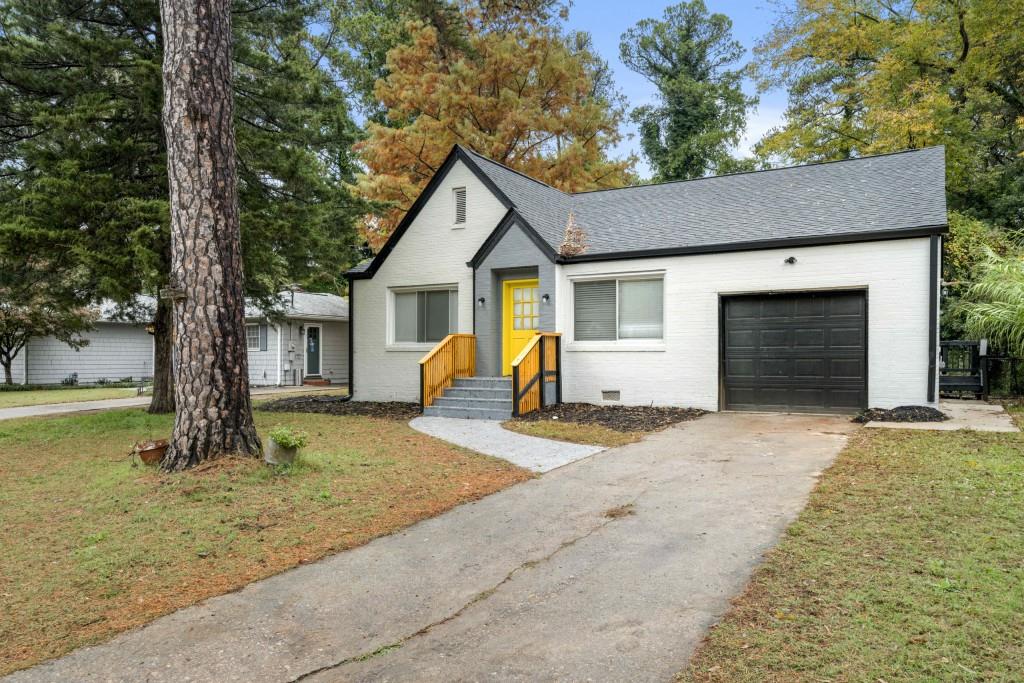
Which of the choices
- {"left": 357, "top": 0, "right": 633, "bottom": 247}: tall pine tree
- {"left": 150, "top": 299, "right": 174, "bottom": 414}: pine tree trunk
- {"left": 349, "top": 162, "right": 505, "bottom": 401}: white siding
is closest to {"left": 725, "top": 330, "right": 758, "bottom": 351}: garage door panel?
{"left": 349, "top": 162, "right": 505, "bottom": 401}: white siding

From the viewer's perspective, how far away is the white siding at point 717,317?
9961mm

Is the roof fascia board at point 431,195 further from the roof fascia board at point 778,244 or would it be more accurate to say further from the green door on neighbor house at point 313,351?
the green door on neighbor house at point 313,351

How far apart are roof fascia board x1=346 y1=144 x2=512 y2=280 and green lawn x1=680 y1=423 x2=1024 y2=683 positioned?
9.29m

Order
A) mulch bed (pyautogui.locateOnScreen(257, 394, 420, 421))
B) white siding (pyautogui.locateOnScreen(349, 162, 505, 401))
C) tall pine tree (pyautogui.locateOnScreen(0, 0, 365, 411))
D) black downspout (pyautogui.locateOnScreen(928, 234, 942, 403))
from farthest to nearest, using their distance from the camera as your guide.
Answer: white siding (pyautogui.locateOnScreen(349, 162, 505, 401)) → mulch bed (pyautogui.locateOnScreen(257, 394, 420, 421)) → black downspout (pyautogui.locateOnScreen(928, 234, 942, 403)) → tall pine tree (pyautogui.locateOnScreen(0, 0, 365, 411))

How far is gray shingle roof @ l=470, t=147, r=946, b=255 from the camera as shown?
424 inches

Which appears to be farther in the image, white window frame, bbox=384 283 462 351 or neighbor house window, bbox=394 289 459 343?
neighbor house window, bbox=394 289 459 343

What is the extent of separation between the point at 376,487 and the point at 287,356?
1737cm

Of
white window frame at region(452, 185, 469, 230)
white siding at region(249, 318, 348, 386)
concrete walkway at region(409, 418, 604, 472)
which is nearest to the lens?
concrete walkway at region(409, 418, 604, 472)

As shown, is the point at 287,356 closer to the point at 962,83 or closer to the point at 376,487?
the point at 376,487

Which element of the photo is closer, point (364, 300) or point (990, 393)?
point (990, 393)

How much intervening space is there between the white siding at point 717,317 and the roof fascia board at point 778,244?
0.35 ft

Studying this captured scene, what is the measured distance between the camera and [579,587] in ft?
12.2

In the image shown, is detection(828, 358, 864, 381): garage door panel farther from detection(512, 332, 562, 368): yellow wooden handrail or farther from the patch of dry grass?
detection(512, 332, 562, 368): yellow wooden handrail

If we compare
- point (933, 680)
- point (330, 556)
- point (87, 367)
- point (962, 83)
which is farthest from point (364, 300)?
point (962, 83)
